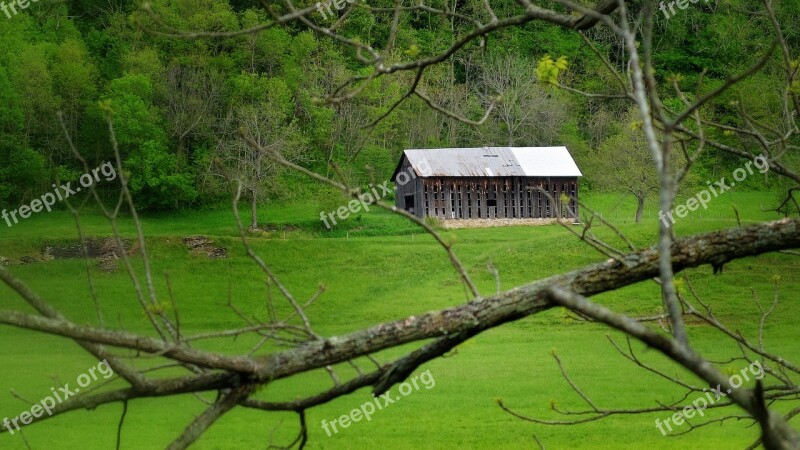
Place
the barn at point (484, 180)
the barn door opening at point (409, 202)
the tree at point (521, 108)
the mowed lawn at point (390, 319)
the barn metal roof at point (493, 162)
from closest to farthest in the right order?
the mowed lawn at point (390, 319) < the barn metal roof at point (493, 162) < the barn at point (484, 180) < the barn door opening at point (409, 202) < the tree at point (521, 108)

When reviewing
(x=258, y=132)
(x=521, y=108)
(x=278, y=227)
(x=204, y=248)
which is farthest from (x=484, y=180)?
(x=204, y=248)

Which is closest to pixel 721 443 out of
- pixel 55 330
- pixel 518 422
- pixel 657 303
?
pixel 518 422

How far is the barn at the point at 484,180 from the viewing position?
41750mm

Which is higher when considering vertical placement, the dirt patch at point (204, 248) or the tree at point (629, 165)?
the tree at point (629, 165)

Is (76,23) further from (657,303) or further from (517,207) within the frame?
(657,303)

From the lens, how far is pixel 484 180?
4253 centimetres

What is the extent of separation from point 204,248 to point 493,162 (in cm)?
1549

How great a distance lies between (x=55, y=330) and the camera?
8.27ft

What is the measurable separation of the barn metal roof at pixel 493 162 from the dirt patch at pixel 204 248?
11.1 m

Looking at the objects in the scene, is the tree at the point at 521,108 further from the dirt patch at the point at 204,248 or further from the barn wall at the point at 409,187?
the dirt patch at the point at 204,248

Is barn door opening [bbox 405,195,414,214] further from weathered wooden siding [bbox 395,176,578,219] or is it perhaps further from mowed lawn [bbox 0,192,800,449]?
mowed lawn [bbox 0,192,800,449]

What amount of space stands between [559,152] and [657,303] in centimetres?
2015

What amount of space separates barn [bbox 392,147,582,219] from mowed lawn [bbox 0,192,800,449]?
2.11m

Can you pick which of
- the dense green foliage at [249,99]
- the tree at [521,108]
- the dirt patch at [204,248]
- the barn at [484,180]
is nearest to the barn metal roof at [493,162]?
the barn at [484,180]
